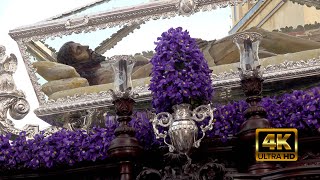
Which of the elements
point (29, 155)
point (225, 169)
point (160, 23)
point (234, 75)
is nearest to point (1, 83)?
point (29, 155)

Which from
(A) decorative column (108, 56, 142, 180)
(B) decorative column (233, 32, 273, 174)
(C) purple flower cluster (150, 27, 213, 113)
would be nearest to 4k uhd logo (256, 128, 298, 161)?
(B) decorative column (233, 32, 273, 174)

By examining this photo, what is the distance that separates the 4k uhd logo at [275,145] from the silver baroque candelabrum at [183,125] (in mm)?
452

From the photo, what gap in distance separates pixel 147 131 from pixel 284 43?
2009 mm

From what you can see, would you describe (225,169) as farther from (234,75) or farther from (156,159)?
(234,75)

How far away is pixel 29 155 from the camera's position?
5.82 metres

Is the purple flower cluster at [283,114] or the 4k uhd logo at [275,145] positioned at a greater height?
the purple flower cluster at [283,114]

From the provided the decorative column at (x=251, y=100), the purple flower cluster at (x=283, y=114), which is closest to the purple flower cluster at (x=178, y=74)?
the purple flower cluster at (x=283, y=114)

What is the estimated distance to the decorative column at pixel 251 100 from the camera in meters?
4.91

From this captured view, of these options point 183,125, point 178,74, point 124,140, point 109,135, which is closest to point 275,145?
point 183,125

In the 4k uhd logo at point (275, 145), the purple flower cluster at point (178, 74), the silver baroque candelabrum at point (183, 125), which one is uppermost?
the purple flower cluster at point (178, 74)

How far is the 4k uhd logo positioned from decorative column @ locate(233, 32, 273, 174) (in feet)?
0.16

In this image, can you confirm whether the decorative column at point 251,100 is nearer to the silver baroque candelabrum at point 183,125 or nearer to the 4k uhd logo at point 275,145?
the 4k uhd logo at point 275,145

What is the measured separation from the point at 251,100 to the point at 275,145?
41cm

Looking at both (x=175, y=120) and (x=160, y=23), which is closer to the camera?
(x=175, y=120)
